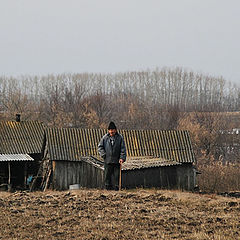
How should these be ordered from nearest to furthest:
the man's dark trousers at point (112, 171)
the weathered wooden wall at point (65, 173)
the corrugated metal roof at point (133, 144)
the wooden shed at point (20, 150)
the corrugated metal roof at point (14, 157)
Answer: the man's dark trousers at point (112, 171)
the corrugated metal roof at point (133, 144)
the weathered wooden wall at point (65, 173)
the corrugated metal roof at point (14, 157)
the wooden shed at point (20, 150)

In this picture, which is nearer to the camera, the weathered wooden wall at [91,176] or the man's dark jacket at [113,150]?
the man's dark jacket at [113,150]

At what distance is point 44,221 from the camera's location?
25.0 feet

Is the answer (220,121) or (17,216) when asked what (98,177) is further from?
(220,121)

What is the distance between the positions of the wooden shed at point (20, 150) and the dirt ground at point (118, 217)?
Answer: 18.5m

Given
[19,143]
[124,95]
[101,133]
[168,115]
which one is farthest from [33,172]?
[124,95]

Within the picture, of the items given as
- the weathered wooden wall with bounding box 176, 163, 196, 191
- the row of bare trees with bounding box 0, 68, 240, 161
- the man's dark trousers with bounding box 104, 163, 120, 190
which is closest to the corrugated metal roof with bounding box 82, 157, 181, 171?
the weathered wooden wall with bounding box 176, 163, 196, 191

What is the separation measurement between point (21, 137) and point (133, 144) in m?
11.0

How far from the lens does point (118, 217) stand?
307 inches

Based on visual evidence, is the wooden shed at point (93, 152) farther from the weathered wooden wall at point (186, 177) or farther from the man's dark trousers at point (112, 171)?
the man's dark trousers at point (112, 171)

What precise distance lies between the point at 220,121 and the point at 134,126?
13.2 meters

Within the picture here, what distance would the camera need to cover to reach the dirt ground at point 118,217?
6621mm

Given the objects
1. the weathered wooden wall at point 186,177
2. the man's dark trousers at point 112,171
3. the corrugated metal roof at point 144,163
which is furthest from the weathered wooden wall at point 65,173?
the man's dark trousers at point 112,171

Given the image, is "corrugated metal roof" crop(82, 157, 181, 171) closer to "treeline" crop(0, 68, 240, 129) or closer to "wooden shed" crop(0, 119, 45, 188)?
"wooden shed" crop(0, 119, 45, 188)

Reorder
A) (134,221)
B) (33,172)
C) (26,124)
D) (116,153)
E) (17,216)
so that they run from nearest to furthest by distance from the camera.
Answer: (134,221) < (17,216) < (116,153) < (33,172) < (26,124)
